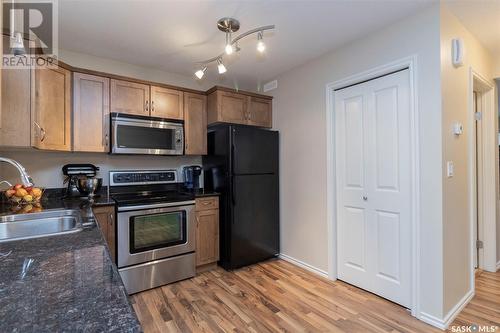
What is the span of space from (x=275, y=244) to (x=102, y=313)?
2887 mm

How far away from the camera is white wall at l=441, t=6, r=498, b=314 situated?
194 cm

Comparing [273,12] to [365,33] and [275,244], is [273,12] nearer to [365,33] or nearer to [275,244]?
[365,33]

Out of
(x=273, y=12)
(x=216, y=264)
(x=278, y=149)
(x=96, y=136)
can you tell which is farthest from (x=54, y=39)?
(x=216, y=264)

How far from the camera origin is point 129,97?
276 cm

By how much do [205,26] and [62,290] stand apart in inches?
84.5

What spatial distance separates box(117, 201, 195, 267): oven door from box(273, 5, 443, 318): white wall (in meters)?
1.28

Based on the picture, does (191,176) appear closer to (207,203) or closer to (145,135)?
(207,203)

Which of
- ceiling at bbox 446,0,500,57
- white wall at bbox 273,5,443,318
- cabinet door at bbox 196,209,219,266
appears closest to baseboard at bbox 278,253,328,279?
white wall at bbox 273,5,443,318

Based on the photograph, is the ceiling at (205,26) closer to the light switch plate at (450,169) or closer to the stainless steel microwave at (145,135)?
the stainless steel microwave at (145,135)

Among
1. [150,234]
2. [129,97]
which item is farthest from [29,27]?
[150,234]

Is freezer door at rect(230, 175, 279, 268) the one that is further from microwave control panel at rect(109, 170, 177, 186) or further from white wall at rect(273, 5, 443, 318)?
microwave control panel at rect(109, 170, 177, 186)

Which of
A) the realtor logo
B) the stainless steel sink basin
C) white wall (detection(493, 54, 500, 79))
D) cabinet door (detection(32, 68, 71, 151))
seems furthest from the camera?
white wall (detection(493, 54, 500, 79))

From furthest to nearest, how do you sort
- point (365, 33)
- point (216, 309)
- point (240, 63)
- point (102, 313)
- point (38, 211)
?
point (240, 63) < point (365, 33) < point (216, 309) < point (38, 211) < point (102, 313)

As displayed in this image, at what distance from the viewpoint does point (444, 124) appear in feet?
6.31
